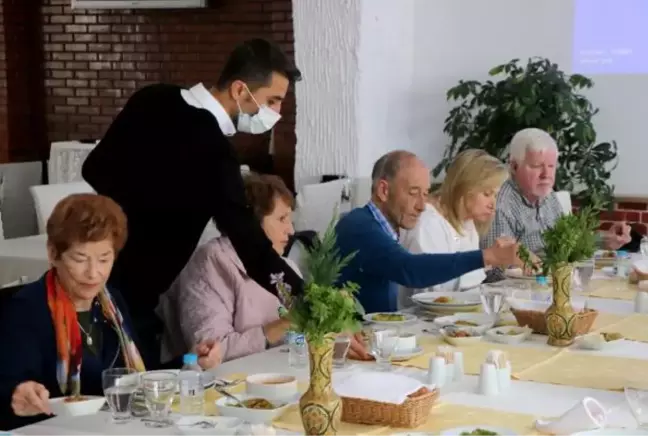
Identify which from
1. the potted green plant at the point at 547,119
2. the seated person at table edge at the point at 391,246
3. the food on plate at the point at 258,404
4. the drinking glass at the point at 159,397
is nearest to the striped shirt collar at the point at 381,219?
the seated person at table edge at the point at 391,246

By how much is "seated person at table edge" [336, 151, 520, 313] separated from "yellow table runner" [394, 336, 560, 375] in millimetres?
366

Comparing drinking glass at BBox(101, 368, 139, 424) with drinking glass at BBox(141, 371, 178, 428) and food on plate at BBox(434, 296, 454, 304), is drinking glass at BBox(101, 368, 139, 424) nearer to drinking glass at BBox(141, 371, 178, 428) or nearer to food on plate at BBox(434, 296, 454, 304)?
drinking glass at BBox(141, 371, 178, 428)

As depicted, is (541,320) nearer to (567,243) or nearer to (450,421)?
(567,243)

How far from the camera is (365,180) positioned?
6.09 meters

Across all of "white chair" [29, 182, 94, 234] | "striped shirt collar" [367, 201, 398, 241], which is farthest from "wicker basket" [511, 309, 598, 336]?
"white chair" [29, 182, 94, 234]

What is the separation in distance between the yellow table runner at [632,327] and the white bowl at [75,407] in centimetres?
162

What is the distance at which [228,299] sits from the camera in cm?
305

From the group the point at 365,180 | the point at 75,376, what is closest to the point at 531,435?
the point at 75,376

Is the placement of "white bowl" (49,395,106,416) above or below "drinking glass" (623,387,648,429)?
below

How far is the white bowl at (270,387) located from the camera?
7.39 feet

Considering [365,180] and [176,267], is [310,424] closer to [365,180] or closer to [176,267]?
[176,267]

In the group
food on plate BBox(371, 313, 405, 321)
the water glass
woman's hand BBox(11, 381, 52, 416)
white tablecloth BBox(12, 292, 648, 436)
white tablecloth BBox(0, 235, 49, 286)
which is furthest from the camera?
white tablecloth BBox(0, 235, 49, 286)

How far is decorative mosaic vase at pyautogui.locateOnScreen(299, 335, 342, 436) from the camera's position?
1965 millimetres

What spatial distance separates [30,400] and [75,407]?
100 millimetres
